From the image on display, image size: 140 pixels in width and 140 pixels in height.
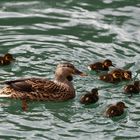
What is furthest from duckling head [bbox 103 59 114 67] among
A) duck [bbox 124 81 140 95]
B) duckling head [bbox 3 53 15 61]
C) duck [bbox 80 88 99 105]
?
duckling head [bbox 3 53 15 61]

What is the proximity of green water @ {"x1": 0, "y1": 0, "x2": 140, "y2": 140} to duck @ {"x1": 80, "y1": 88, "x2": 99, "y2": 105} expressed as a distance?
8 cm

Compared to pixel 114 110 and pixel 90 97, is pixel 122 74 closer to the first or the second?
pixel 90 97

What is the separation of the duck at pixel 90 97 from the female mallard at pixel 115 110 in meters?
0.33

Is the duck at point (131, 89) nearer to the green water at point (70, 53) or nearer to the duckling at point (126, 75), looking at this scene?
the green water at point (70, 53)

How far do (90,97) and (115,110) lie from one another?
47 cm

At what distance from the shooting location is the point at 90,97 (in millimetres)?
10266

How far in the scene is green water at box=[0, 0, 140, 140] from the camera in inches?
380

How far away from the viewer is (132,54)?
12.3 meters

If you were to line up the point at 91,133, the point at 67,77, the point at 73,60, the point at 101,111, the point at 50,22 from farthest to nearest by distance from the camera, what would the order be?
the point at 50,22, the point at 73,60, the point at 67,77, the point at 101,111, the point at 91,133

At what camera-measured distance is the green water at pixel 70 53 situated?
31.7 feet

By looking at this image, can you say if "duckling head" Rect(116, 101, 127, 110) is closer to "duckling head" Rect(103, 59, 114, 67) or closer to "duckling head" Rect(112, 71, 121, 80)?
"duckling head" Rect(112, 71, 121, 80)

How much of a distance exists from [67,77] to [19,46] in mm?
1469

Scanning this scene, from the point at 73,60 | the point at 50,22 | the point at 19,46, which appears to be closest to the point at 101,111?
the point at 73,60

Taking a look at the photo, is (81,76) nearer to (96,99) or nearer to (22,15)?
(96,99)
